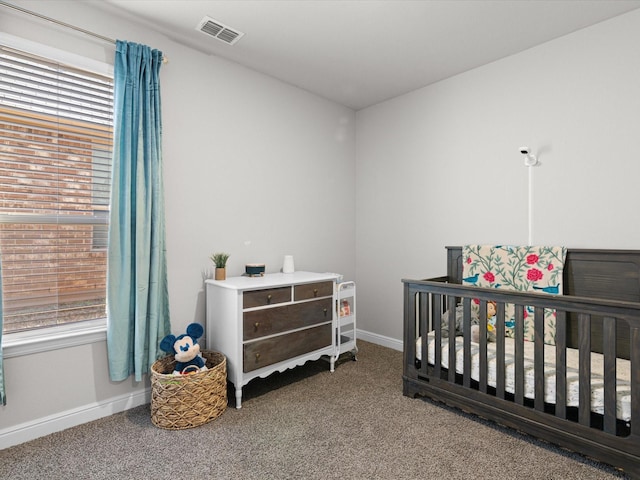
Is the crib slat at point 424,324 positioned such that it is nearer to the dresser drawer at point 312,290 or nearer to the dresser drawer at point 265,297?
the dresser drawer at point 312,290

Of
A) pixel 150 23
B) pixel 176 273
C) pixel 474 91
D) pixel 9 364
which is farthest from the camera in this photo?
pixel 474 91

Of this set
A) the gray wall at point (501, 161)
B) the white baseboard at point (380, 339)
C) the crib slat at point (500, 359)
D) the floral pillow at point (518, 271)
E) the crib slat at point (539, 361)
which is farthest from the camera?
the white baseboard at point (380, 339)

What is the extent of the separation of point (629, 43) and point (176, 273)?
3.22 meters

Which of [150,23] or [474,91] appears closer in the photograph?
[150,23]

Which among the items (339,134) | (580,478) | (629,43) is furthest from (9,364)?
(629,43)

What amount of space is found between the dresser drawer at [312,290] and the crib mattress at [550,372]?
0.77m

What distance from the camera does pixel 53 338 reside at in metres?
1.95

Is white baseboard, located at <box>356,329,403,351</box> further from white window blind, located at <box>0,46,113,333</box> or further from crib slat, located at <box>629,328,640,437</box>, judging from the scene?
A: white window blind, located at <box>0,46,113,333</box>

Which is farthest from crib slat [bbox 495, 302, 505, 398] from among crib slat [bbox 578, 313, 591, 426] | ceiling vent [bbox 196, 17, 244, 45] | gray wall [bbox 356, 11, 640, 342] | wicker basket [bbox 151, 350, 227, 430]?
ceiling vent [bbox 196, 17, 244, 45]

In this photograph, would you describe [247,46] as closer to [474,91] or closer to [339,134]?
[339,134]

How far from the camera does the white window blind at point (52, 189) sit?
1.89 meters

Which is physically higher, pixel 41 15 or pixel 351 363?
pixel 41 15

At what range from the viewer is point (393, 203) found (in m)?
3.46

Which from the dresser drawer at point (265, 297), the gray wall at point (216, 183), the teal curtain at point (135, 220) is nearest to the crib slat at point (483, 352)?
the dresser drawer at point (265, 297)
